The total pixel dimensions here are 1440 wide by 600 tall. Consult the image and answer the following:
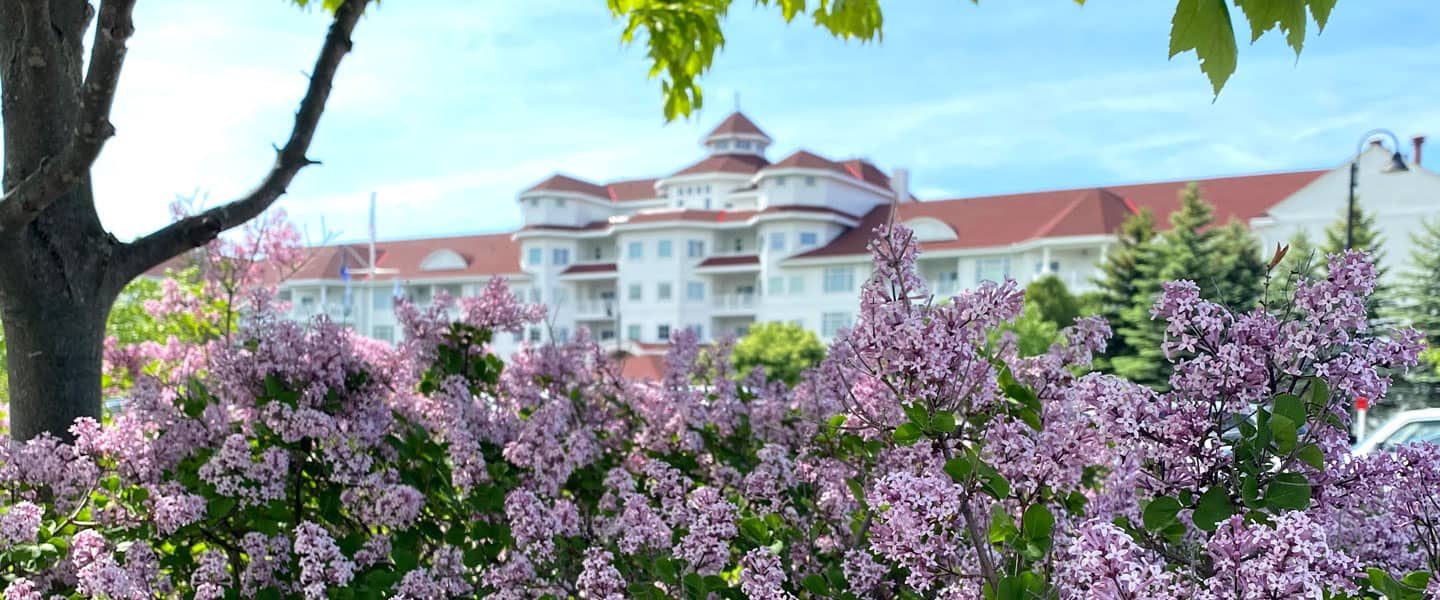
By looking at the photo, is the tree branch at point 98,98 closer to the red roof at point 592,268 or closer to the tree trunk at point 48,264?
the tree trunk at point 48,264

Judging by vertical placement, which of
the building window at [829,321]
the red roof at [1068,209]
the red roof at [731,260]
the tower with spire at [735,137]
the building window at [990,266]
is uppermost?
the tower with spire at [735,137]

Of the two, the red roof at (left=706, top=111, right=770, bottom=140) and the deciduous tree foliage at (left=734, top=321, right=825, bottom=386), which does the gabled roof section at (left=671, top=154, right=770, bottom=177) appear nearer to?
the red roof at (left=706, top=111, right=770, bottom=140)

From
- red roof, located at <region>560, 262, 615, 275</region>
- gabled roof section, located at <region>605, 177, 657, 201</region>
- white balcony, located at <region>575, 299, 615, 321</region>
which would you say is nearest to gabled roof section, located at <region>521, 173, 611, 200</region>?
gabled roof section, located at <region>605, 177, 657, 201</region>

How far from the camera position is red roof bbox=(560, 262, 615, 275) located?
204 ft

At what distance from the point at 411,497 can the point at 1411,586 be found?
93.2 inches

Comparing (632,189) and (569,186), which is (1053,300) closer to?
(569,186)

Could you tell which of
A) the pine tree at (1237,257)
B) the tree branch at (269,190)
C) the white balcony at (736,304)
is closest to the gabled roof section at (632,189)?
the white balcony at (736,304)

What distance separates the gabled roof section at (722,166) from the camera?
208 feet

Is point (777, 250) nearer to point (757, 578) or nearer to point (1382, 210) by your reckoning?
point (1382, 210)

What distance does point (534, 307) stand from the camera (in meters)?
4.10

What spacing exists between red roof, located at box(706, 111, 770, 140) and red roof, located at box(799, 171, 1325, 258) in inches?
548

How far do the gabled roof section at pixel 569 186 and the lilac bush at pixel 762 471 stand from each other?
60002mm

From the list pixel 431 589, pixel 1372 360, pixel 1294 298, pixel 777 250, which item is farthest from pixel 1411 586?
pixel 777 250

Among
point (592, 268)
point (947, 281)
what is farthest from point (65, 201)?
point (592, 268)
